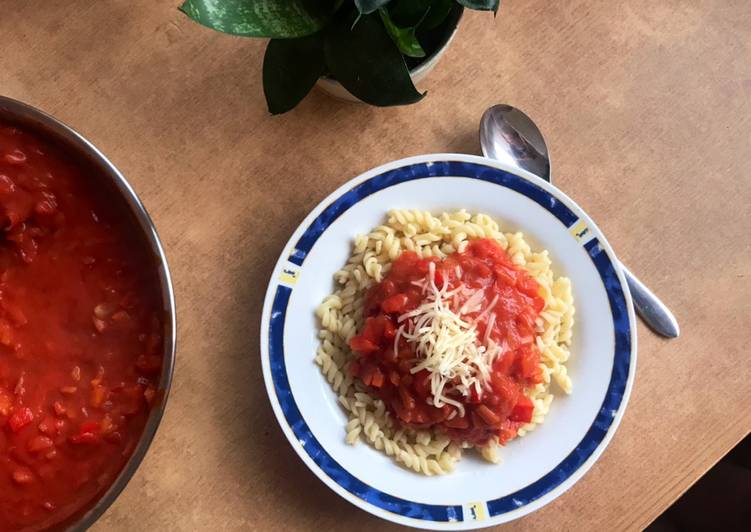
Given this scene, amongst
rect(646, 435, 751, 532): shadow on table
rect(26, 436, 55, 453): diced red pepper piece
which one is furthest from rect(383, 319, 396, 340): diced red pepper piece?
rect(646, 435, 751, 532): shadow on table

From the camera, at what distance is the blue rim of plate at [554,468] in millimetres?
1558

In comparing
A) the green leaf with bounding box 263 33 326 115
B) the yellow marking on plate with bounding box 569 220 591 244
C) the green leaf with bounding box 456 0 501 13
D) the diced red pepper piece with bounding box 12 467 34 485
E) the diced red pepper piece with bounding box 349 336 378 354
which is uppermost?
the green leaf with bounding box 456 0 501 13

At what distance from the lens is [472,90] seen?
1793 mm

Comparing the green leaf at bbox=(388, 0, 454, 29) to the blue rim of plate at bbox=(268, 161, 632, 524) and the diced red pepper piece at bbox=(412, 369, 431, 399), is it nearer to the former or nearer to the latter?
the blue rim of plate at bbox=(268, 161, 632, 524)

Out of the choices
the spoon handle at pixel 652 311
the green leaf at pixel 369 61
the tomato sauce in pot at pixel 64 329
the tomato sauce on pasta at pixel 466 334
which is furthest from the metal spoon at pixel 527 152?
the tomato sauce in pot at pixel 64 329

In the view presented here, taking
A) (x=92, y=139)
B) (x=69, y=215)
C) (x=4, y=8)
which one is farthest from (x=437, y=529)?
A: (x=4, y=8)

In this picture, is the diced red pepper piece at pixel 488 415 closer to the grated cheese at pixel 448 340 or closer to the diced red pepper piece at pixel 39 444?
the grated cheese at pixel 448 340

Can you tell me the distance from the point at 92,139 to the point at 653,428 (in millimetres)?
1410

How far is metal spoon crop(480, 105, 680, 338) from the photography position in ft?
5.69

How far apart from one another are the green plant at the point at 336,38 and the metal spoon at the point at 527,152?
0.93 feet

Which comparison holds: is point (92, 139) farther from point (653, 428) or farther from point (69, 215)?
point (653, 428)

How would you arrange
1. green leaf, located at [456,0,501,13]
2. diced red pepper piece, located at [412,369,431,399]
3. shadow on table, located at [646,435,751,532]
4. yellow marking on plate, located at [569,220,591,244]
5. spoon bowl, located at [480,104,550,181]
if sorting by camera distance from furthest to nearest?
1. shadow on table, located at [646,435,751,532]
2. spoon bowl, located at [480,104,550,181]
3. yellow marking on plate, located at [569,220,591,244]
4. diced red pepper piece, located at [412,369,431,399]
5. green leaf, located at [456,0,501,13]

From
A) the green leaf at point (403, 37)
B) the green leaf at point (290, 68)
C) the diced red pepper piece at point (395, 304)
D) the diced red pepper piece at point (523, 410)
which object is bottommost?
the diced red pepper piece at point (523, 410)

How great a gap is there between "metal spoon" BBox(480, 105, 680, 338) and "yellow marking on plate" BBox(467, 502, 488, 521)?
1.86 feet
